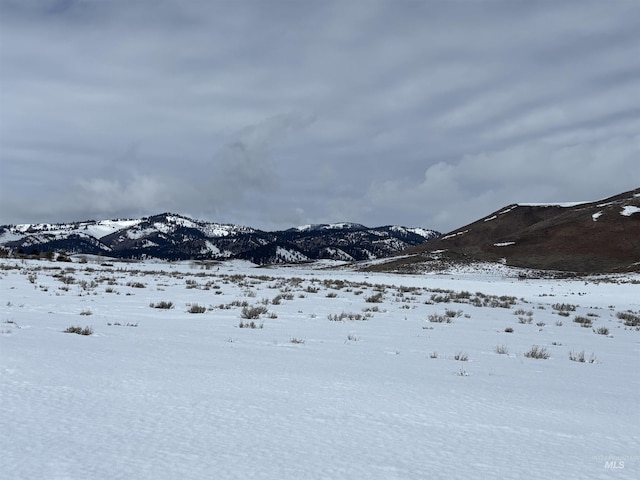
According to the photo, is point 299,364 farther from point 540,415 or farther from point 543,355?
point 543,355

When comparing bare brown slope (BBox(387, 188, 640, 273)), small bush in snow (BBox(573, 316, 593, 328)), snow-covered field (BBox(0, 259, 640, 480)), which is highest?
bare brown slope (BBox(387, 188, 640, 273))

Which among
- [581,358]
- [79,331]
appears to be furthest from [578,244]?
[79,331]

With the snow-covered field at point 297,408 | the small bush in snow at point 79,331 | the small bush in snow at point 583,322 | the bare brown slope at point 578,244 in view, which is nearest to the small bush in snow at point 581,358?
the snow-covered field at point 297,408

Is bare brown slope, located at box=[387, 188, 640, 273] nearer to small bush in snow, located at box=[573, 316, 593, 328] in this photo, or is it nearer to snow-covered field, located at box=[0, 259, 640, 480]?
small bush in snow, located at box=[573, 316, 593, 328]


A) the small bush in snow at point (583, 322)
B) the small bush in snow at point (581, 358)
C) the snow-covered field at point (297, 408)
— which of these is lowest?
the small bush in snow at point (583, 322)

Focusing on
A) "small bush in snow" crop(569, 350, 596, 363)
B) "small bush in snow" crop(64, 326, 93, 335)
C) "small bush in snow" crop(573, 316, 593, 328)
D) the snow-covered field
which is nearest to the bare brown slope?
"small bush in snow" crop(573, 316, 593, 328)

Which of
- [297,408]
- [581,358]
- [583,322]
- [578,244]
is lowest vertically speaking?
[583,322]

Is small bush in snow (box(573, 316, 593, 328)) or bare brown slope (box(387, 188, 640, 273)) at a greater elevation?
bare brown slope (box(387, 188, 640, 273))

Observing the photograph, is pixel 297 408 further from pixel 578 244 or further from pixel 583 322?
pixel 578 244

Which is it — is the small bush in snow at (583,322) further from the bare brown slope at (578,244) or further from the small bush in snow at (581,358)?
the bare brown slope at (578,244)

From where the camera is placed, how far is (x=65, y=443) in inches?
102

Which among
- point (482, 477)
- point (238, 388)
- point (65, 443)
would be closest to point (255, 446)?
point (65, 443)

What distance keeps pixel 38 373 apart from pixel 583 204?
172025mm

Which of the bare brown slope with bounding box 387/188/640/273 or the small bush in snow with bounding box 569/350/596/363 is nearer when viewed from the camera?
the small bush in snow with bounding box 569/350/596/363
